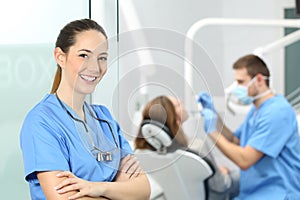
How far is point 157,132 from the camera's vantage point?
1.20m

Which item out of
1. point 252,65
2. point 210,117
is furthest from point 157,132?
point 252,65

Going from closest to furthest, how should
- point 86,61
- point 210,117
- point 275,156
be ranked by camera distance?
point 86,61
point 210,117
point 275,156

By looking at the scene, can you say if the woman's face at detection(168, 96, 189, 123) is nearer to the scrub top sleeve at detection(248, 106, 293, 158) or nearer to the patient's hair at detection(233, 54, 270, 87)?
the scrub top sleeve at detection(248, 106, 293, 158)

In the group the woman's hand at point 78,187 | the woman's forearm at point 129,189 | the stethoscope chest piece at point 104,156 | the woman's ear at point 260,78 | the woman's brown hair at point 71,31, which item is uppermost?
the woman's brown hair at point 71,31

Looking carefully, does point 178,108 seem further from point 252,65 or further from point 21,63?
point 252,65

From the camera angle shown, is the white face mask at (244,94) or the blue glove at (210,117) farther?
the white face mask at (244,94)

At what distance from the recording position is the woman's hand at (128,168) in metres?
1.17

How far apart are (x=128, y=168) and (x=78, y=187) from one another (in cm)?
12

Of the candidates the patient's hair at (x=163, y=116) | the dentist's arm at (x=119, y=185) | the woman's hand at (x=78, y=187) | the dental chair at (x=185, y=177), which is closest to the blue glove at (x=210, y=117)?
the dental chair at (x=185, y=177)

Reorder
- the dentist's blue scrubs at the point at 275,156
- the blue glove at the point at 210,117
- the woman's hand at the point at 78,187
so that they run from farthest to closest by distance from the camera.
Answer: the dentist's blue scrubs at the point at 275,156, the blue glove at the point at 210,117, the woman's hand at the point at 78,187

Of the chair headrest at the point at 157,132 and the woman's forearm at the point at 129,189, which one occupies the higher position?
the chair headrest at the point at 157,132

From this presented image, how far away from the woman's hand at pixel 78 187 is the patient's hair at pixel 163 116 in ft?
0.48

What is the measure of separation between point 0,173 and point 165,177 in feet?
3.56

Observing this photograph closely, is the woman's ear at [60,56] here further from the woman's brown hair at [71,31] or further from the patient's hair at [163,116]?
the patient's hair at [163,116]
